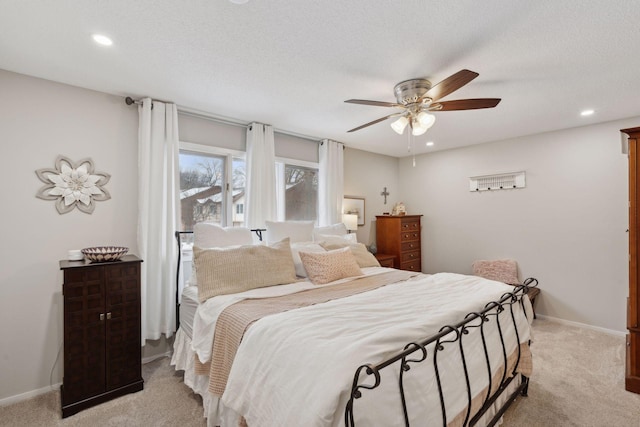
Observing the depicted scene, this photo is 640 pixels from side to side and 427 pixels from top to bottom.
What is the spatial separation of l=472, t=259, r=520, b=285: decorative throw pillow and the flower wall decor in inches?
186

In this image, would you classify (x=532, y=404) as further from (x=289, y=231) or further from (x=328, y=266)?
(x=289, y=231)

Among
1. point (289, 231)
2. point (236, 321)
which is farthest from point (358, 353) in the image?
point (289, 231)

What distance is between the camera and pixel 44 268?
239 cm

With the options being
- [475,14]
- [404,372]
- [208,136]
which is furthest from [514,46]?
[208,136]

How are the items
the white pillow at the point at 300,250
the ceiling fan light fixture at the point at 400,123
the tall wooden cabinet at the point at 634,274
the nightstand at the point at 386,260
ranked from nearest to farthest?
the tall wooden cabinet at the point at 634,274 < the ceiling fan light fixture at the point at 400,123 < the white pillow at the point at 300,250 < the nightstand at the point at 386,260

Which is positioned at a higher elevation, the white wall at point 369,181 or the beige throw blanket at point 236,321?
the white wall at point 369,181

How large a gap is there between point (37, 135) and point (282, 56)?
6.83 feet

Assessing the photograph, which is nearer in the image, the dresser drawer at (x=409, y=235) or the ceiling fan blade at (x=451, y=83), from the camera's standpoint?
the ceiling fan blade at (x=451, y=83)

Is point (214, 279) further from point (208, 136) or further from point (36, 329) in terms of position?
point (208, 136)

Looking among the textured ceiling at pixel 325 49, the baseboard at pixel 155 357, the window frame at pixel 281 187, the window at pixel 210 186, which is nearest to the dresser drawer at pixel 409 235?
the window frame at pixel 281 187

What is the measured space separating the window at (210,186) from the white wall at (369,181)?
1.86m

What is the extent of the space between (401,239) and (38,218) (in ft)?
14.0

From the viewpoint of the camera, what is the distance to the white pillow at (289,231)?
3.28 m

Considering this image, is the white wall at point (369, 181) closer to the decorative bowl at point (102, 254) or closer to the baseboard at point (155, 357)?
the baseboard at point (155, 357)
